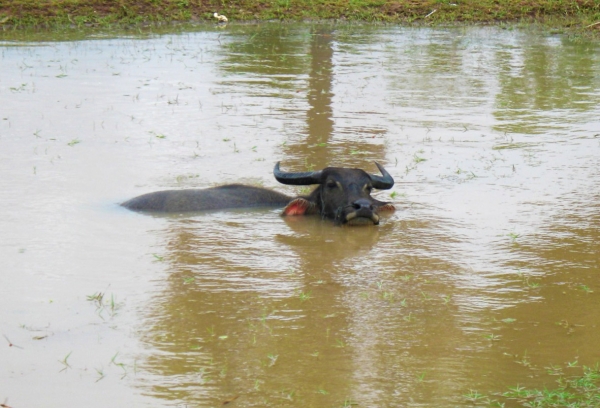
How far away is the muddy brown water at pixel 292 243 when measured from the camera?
4613mm

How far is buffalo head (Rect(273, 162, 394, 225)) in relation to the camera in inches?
297

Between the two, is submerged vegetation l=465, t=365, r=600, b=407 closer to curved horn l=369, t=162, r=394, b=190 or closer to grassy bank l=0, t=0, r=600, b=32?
curved horn l=369, t=162, r=394, b=190

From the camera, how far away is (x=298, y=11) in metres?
19.7

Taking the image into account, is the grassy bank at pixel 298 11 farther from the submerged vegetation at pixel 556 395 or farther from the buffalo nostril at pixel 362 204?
the submerged vegetation at pixel 556 395

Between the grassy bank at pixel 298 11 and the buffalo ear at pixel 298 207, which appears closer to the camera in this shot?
the buffalo ear at pixel 298 207

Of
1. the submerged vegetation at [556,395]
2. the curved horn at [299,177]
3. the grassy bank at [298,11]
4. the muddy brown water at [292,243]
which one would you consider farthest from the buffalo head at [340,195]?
the grassy bank at [298,11]

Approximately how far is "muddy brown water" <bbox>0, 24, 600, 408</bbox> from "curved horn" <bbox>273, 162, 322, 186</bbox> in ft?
1.33

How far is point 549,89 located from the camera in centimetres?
1311

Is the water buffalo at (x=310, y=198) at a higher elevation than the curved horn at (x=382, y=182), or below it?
below

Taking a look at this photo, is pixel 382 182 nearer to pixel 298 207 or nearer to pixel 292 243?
pixel 298 207

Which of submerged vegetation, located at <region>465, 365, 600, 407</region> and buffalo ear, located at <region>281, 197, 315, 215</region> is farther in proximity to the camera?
A: buffalo ear, located at <region>281, 197, 315, 215</region>

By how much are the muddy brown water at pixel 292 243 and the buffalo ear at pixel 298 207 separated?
127 millimetres

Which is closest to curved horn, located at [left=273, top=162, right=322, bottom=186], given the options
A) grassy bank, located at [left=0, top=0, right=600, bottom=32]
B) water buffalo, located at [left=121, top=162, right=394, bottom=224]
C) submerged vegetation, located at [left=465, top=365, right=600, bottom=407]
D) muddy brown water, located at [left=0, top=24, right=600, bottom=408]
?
water buffalo, located at [left=121, top=162, right=394, bottom=224]

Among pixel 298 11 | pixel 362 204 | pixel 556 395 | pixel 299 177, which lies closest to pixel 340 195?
pixel 362 204
